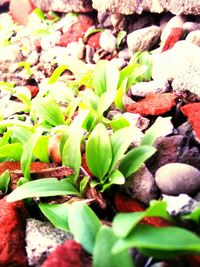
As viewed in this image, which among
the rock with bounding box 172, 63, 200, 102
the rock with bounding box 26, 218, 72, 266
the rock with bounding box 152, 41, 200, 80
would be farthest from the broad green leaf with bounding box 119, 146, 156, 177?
the rock with bounding box 152, 41, 200, 80

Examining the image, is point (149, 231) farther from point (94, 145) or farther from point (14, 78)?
point (14, 78)

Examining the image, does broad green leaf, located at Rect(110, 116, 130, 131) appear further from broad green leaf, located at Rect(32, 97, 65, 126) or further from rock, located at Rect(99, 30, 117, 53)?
rock, located at Rect(99, 30, 117, 53)

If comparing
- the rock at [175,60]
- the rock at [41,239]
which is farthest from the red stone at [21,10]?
the rock at [41,239]

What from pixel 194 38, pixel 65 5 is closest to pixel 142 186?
pixel 194 38

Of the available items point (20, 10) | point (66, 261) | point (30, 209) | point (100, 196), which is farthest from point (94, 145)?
point (20, 10)

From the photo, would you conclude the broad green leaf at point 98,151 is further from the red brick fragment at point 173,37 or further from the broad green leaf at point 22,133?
the red brick fragment at point 173,37
